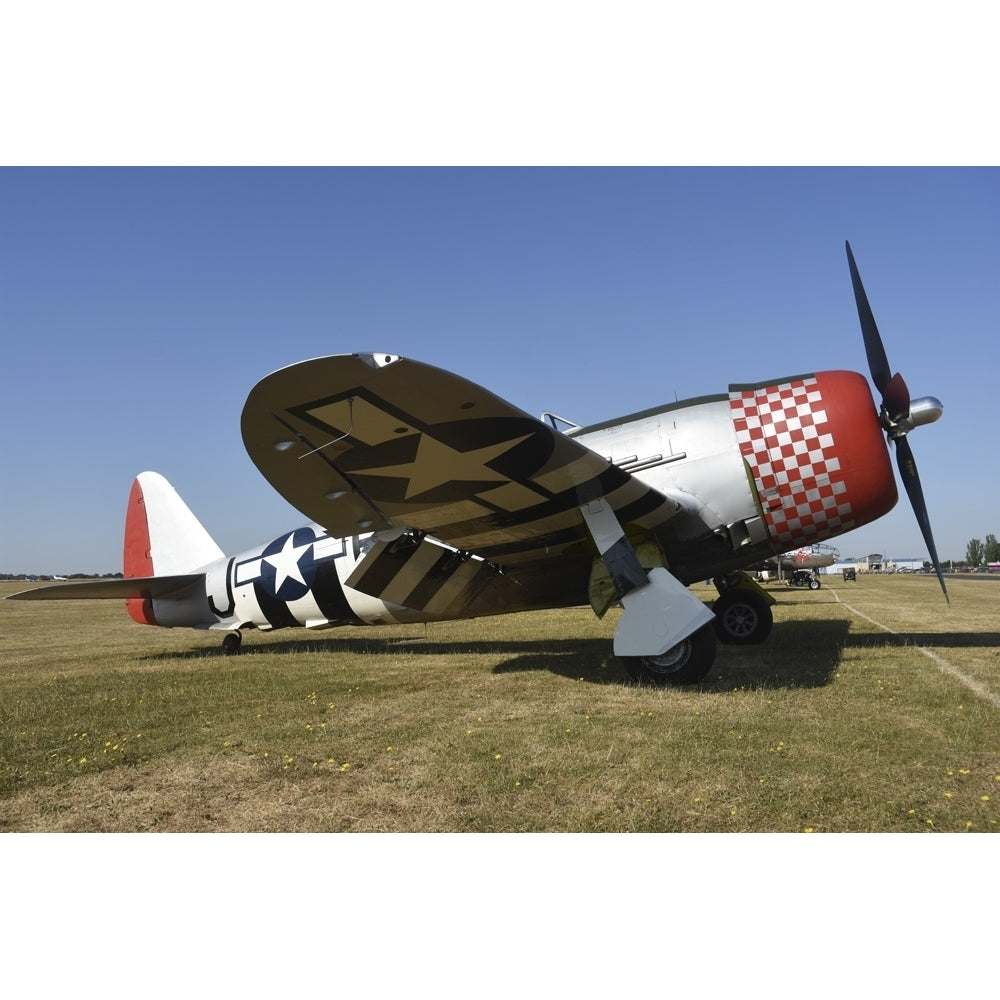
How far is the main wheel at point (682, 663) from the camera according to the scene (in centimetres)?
634

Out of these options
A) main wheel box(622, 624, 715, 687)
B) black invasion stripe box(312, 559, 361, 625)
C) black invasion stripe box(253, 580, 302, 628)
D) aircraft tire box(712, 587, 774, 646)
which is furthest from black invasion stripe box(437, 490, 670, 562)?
black invasion stripe box(253, 580, 302, 628)

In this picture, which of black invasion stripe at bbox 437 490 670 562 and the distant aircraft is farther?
the distant aircraft

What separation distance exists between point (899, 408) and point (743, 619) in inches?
133

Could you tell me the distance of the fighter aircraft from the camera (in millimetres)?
5547

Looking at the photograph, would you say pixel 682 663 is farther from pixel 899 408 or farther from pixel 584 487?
pixel 899 408

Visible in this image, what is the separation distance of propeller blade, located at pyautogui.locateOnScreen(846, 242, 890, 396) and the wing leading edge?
3.05 metres

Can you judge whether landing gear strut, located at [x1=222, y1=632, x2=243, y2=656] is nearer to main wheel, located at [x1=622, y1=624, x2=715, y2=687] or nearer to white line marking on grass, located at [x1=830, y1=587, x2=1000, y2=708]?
main wheel, located at [x1=622, y1=624, x2=715, y2=687]

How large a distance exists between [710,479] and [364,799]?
5161mm

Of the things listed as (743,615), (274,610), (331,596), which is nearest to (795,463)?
(743,615)

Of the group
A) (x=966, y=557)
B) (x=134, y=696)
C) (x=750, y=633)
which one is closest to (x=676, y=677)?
(x=750, y=633)

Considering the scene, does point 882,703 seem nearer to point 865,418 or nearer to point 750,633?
point 865,418

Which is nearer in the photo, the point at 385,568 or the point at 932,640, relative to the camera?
the point at 385,568

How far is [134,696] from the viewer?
279 inches

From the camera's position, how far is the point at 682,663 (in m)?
6.37
